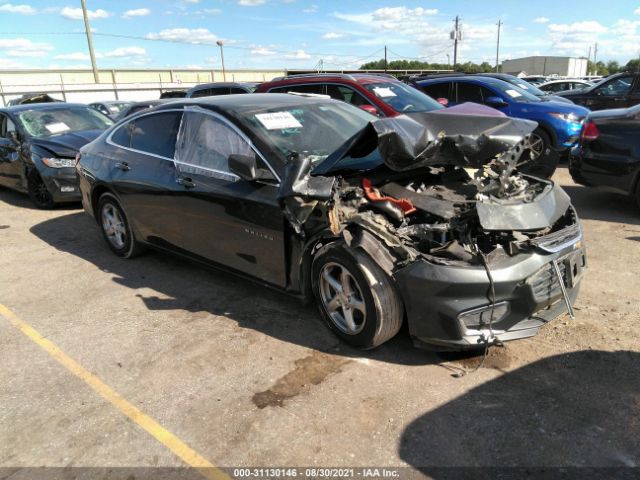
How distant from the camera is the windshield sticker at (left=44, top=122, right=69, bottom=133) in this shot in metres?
8.26

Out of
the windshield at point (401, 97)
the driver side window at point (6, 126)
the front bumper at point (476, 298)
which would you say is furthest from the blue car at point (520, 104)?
the driver side window at point (6, 126)

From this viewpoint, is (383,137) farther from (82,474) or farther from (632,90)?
(632,90)

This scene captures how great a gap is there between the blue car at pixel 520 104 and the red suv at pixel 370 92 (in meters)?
1.51

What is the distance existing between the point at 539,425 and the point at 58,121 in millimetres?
8575

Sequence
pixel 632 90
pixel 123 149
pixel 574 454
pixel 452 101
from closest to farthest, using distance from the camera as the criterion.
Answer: pixel 574 454, pixel 123 149, pixel 452 101, pixel 632 90

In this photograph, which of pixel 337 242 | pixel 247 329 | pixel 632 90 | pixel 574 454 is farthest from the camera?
pixel 632 90

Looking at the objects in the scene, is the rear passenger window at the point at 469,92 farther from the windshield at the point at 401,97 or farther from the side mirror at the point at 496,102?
the windshield at the point at 401,97

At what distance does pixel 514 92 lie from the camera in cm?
967

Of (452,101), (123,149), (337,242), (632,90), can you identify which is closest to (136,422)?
(337,242)

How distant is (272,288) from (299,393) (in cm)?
104

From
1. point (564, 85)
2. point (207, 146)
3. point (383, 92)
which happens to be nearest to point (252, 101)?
point (207, 146)

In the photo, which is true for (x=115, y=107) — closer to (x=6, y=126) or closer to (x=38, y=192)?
(x=6, y=126)

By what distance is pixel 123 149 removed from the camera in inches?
205

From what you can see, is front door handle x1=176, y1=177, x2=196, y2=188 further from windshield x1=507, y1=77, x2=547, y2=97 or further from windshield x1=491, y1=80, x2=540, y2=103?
windshield x1=507, y1=77, x2=547, y2=97
